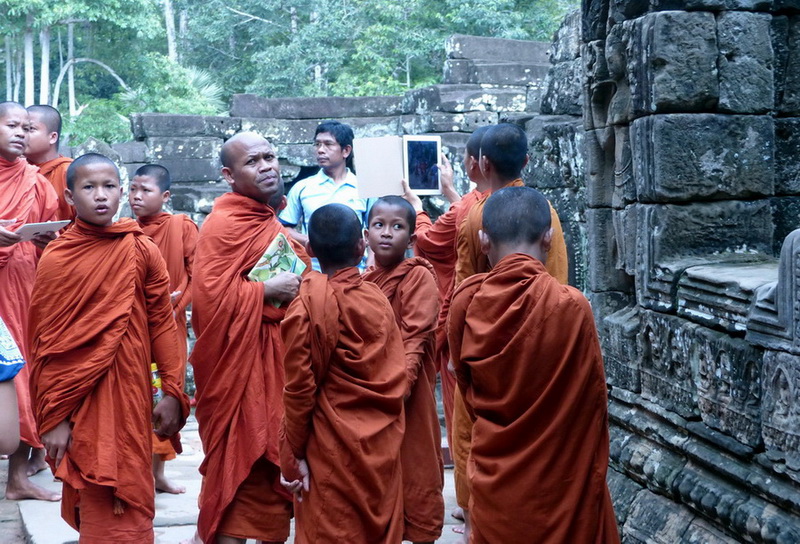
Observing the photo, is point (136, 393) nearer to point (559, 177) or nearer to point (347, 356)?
point (347, 356)

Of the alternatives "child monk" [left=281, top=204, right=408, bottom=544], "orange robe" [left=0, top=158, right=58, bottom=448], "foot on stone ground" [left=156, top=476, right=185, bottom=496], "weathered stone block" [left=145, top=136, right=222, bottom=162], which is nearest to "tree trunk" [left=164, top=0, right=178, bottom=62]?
"weathered stone block" [left=145, top=136, right=222, bottom=162]

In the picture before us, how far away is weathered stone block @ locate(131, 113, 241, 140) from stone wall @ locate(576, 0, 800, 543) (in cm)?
613

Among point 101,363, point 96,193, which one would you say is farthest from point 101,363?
point 96,193

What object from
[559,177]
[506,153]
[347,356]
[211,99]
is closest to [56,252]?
[347,356]

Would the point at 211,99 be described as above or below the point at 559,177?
above

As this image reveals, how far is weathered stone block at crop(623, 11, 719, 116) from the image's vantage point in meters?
3.76

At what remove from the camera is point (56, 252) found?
12.8ft

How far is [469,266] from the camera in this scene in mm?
4020

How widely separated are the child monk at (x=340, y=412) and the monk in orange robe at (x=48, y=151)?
9.10 feet

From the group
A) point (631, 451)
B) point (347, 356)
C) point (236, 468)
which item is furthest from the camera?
point (631, 451)

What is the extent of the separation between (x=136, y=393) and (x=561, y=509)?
1.82 meters

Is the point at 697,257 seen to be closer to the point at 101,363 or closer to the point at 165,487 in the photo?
the point at 101,363

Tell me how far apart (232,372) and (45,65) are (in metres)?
26.8

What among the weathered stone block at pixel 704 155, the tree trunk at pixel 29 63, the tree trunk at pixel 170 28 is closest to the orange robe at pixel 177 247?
the weathered stone block at pixel 704 155
